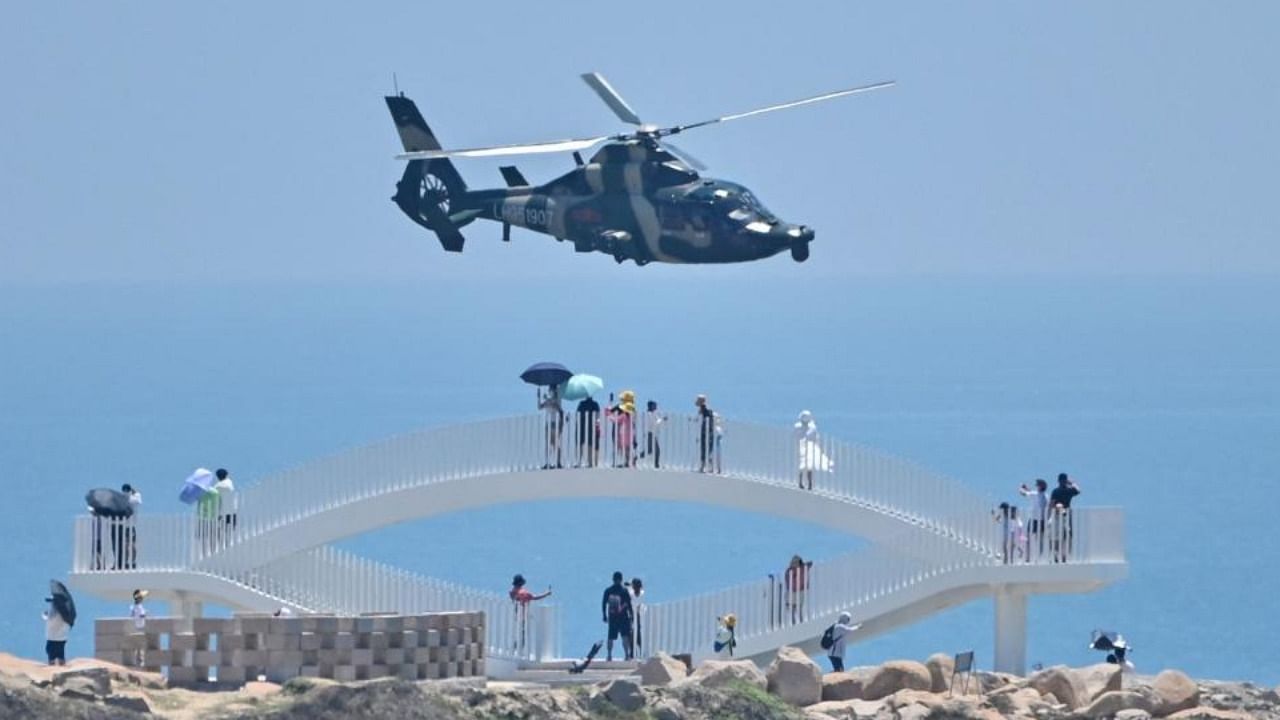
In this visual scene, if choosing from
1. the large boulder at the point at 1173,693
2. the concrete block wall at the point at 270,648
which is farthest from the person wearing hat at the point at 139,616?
the large boulder at the point at 1173,693

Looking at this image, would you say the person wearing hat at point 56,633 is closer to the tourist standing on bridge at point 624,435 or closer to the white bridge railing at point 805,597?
the white bridge railing at point 805,597

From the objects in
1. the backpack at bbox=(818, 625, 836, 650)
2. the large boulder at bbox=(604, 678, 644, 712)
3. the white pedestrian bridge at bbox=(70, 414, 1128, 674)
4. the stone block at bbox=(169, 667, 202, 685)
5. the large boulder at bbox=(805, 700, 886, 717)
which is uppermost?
the white pedestrian bridge at bbox=(70, 414, 1128, 674)

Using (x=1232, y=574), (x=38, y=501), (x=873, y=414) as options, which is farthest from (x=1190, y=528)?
(x=873, y=414)

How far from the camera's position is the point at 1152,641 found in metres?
108

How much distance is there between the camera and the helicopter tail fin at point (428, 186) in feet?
267

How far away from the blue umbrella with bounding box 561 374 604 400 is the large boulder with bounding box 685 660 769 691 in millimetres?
6942

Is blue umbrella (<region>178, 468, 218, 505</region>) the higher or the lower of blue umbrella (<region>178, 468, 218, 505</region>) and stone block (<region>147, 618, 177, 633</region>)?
the higher

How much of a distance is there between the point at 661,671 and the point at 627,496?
5.52m

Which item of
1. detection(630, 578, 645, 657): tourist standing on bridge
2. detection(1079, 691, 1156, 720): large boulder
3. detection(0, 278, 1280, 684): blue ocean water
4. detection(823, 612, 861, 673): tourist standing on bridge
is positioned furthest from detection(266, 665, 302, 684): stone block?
detection(0, 278, 1280, 684): blue ocean water

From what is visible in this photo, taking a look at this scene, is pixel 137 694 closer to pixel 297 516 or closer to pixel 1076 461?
pixel 297 516

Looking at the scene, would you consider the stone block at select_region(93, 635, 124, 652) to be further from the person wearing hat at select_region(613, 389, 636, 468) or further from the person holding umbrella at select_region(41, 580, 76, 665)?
the person wearing hat at select_region(613, 389, 636, 468)

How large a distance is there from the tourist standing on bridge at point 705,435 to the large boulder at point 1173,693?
775 centimetres

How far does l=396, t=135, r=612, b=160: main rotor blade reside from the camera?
77.5 m

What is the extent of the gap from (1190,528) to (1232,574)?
429 inches
